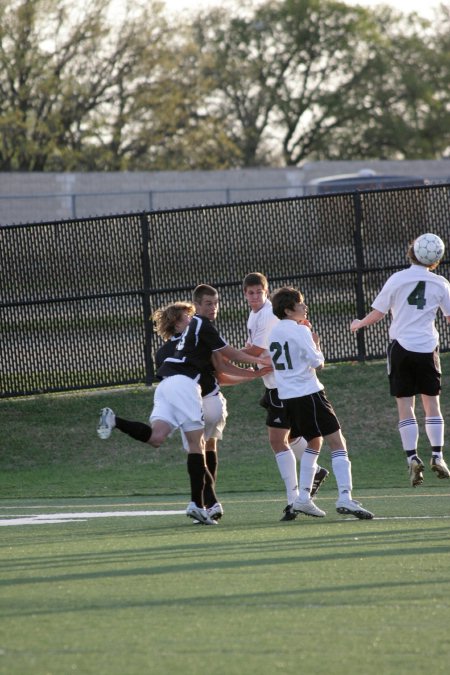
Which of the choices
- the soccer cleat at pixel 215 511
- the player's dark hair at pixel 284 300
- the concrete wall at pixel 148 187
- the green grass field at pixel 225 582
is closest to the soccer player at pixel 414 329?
the green grass field at pixel 225 582

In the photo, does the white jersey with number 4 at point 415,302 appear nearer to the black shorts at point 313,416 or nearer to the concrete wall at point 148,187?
the black shorts at point 313,416

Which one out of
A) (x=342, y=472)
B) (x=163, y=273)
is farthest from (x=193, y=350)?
(x=163, y=273)

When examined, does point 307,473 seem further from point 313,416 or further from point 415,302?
point 415,302

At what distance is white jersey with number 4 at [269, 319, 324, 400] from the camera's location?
377 inches

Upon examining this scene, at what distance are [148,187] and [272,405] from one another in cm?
3315

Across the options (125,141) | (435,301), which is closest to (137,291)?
(435,301)

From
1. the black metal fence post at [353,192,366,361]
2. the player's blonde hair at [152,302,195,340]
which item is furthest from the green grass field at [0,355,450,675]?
the black metal fence post at [353,192,366,361]

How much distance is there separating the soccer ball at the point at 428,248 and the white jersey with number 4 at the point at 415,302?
15 cm

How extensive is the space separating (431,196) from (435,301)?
7609 mm

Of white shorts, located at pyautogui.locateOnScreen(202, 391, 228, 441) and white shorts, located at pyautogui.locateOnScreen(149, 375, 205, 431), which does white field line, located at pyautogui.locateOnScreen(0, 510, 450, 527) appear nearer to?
white shorts, located at pyautogui.locateOnScreen(202, 391, 228, 441)

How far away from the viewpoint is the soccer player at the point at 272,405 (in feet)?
34.3

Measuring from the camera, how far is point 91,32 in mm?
50375

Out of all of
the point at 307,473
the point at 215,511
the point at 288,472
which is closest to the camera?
the point at 307,473

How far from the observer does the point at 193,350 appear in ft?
32.8
